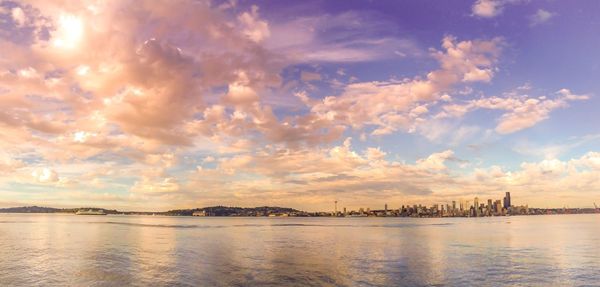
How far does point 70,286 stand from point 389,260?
1941 inches

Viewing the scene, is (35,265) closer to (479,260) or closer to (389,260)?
(389,260)

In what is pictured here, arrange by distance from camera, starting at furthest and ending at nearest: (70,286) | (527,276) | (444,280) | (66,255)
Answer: (66,255), (527,276), (444,280), (70,286)

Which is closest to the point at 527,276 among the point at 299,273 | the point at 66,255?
the point at 299,273

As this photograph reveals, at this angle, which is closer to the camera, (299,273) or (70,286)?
(70,286)

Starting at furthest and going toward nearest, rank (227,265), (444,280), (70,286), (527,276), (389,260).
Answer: (389,260)
(227,265)
(527,276)
(444,280)
(70,286)

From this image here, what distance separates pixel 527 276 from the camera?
57469 mm

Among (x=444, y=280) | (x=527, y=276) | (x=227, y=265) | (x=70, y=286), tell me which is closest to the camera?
(x=70, y=286)

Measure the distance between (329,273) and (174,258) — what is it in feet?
104

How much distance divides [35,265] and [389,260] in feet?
193

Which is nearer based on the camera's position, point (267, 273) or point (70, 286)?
point (70, 286)

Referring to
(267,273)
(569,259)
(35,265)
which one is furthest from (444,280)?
(35,265)

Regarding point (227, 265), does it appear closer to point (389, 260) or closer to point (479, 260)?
point (389, 260)

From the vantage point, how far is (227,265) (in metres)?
65.9

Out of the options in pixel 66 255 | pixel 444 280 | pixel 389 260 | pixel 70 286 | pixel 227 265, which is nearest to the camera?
pixel 70 286
